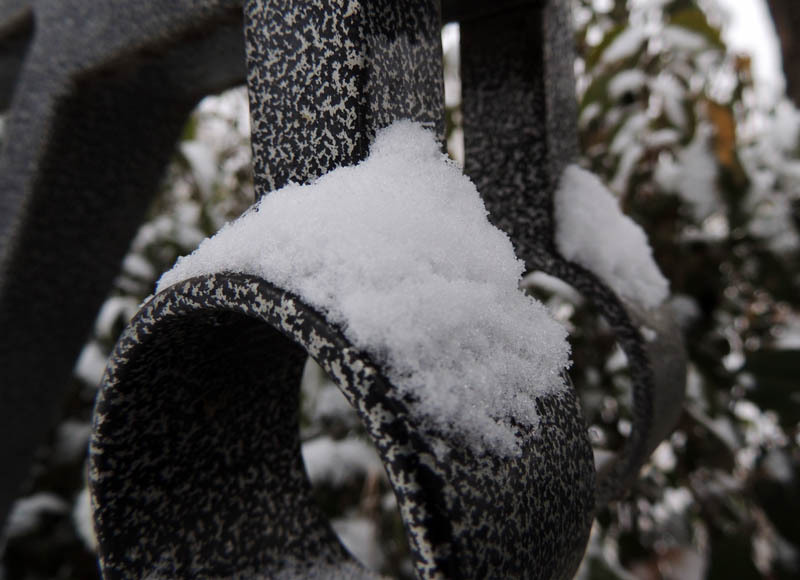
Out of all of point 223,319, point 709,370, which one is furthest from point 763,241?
point 223,319

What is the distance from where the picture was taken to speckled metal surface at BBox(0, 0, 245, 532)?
0.44 meters

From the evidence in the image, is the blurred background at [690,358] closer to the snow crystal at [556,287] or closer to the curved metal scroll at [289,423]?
the snow crystal at [556,287]

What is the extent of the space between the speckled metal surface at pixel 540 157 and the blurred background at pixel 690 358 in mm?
378

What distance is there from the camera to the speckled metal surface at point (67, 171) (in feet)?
1.44

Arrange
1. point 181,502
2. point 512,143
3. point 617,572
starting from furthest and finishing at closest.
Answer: point 617,572
point 512,143
point 181,502

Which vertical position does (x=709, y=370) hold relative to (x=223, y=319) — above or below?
below

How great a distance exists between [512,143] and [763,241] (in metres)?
0.59

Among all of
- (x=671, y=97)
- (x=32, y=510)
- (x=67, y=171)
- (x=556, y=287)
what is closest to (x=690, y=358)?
(x=556, y=287)

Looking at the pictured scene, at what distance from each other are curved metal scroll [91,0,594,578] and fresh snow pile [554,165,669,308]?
0.15 metres

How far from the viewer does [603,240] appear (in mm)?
396

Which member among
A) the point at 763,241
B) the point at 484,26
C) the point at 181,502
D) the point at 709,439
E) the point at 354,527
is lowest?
the point at 354,527

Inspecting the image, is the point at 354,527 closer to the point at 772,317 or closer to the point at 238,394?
the point at 238,394

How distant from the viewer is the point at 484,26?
414 mm

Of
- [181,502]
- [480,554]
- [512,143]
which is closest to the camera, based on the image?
[480,554]
